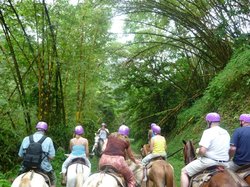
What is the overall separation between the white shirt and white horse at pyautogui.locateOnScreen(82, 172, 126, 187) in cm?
146

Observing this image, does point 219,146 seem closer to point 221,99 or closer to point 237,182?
point 237,182

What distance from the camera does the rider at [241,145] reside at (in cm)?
623

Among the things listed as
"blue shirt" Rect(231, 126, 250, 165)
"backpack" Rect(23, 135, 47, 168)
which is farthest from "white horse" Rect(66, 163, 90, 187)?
"blue shirt" Rect(231, 126, 250, 165)

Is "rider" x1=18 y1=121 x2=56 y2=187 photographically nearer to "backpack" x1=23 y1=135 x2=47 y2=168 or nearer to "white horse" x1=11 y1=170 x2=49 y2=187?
"backpack" x1=23 y1=135 x2=47 y2=168

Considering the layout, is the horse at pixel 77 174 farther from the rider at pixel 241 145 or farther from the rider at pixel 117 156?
the rider at pixel 241 145

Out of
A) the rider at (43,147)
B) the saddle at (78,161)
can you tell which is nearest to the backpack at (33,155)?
the rider at (43,147)

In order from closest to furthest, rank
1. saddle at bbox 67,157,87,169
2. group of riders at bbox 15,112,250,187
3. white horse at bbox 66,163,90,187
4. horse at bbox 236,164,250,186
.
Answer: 1. horse at bbox 236,164,250,186
2. group of riders at bbox 15,112,250,187
3. white horse at bbox 66,163,90,187
4. saddle at bbox 67,157,87,169

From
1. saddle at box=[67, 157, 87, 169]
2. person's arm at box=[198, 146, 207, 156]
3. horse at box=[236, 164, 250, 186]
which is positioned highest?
saddle at box=[67, 157, 87, 169]

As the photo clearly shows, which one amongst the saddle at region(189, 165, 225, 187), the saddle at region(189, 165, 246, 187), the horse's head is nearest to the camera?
the saddle at region(189, 165, 246, 187)

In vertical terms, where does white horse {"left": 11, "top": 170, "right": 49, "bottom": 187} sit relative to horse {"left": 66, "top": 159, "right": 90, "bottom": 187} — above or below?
above

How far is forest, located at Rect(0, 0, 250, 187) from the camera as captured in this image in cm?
1157

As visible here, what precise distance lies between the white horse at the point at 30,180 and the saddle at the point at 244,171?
10.3ft

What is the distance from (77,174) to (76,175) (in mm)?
32

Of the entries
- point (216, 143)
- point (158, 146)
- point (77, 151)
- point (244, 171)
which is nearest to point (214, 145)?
point (216, 143)
